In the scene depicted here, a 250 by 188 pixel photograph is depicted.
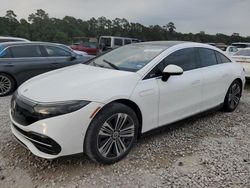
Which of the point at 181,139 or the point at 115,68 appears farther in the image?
the point at 181,139

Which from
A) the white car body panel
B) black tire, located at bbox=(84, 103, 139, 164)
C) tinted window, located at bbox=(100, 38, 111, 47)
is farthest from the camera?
tinted window, located at bbox=(100, 38, 111, 47)

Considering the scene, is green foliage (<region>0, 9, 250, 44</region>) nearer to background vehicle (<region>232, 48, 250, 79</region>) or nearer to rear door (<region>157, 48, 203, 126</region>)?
background vehicle (<region>232, 48, 250, 79</region>)

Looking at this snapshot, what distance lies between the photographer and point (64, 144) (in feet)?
9.37

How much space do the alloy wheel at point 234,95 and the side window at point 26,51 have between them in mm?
5006

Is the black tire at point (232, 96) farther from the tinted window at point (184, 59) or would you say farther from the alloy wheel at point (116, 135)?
the alloy wheel at point (116, 135)

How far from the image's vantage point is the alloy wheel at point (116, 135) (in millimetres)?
3141

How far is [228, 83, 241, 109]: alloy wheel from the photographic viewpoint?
5.37 m

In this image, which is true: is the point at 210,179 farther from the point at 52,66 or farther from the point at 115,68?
the point at 52,66

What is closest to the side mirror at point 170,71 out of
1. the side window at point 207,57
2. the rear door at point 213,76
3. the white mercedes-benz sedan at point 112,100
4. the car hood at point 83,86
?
the white mercedes-benz sedan at point 112,100

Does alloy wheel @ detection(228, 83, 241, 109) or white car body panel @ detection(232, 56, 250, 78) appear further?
white car body panel @ detection(232, 56, 250, 78)

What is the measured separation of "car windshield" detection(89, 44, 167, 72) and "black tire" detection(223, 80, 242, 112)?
1987mm

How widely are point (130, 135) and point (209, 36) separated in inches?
1657

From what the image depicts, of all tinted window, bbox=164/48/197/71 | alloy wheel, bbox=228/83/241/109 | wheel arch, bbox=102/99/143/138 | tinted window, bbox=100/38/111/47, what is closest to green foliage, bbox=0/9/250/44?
tinted window, bbox=100/38/111/47

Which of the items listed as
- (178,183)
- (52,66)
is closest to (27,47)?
(52,66)
